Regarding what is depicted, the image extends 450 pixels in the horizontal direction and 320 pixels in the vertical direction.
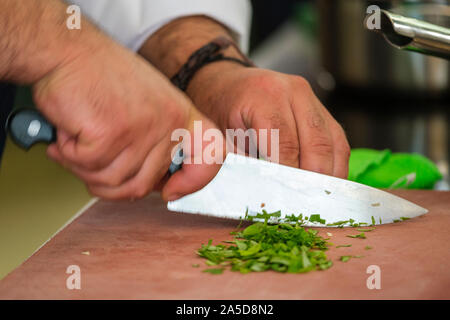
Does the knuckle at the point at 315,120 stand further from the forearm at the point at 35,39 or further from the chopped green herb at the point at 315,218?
the forearm at the point at 35,39

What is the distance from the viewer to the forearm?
78 centimetres

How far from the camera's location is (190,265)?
87cm

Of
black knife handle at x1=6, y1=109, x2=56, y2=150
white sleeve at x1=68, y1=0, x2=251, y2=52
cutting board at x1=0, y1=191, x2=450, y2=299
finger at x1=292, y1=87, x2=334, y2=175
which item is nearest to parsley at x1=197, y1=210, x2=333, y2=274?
cutting board at x1=0, y1=191, x2=450, y2=299

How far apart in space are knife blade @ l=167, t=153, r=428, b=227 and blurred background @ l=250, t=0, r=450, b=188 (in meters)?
0.69

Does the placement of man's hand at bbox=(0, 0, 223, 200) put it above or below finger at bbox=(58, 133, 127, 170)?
above

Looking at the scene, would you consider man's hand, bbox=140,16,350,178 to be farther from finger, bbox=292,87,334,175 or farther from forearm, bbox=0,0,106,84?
forearm, bbox=0,0,106,84

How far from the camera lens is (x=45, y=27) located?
792mm

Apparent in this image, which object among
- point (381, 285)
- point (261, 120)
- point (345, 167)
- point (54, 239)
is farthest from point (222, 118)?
point (381, 285)

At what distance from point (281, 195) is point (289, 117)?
150mm

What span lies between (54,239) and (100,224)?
0.10m

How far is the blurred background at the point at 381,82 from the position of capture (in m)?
1.87

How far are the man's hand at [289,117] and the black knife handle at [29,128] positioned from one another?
14.8 inches

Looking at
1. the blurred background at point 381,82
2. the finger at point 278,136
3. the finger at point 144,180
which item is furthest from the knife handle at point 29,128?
the blurred background at point 381,82
